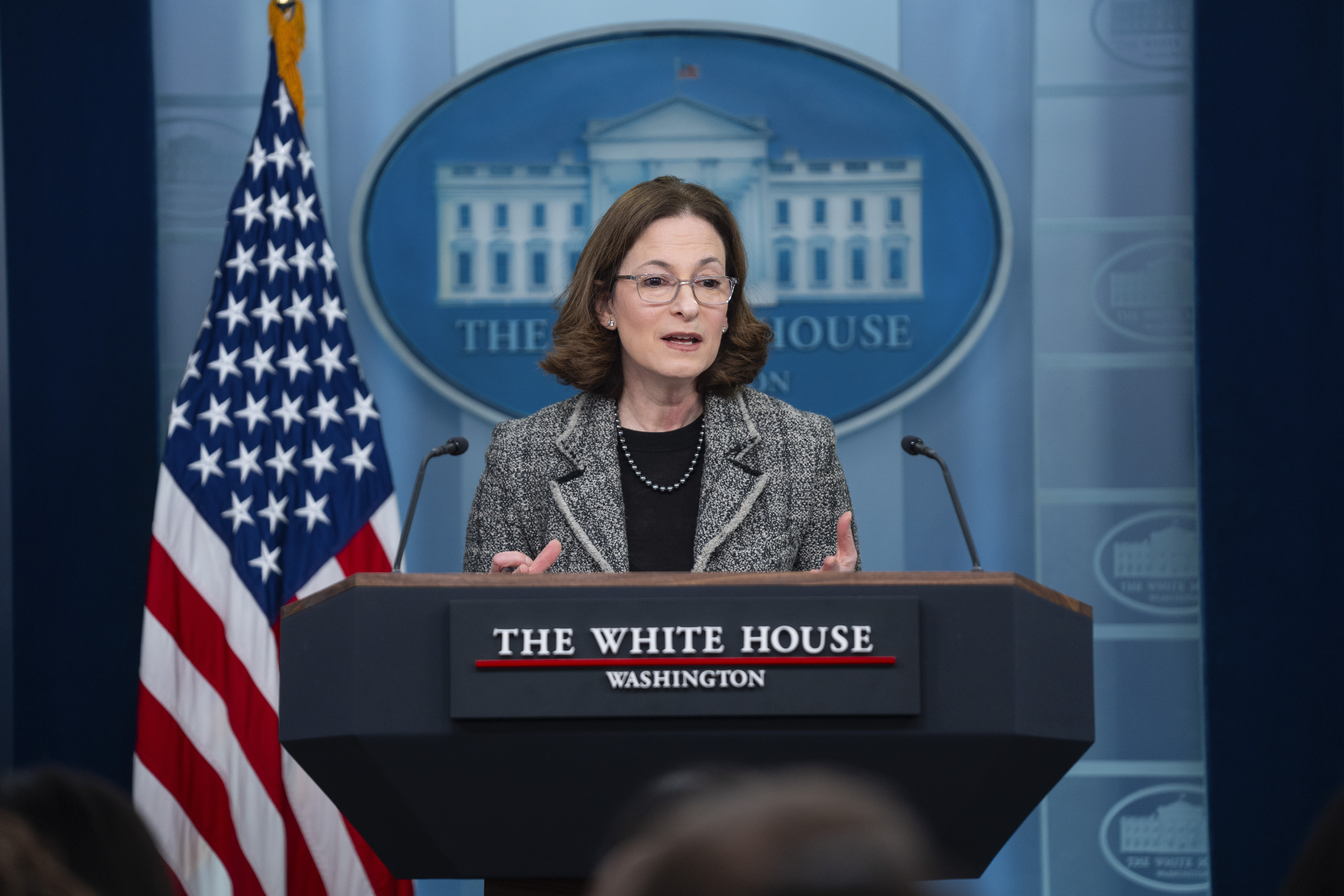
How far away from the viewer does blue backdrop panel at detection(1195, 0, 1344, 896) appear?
11.5ft

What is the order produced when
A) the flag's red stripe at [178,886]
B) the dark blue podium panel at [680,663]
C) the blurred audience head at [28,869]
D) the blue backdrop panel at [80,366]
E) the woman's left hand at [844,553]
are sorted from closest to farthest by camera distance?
the blurred audience head at [28,869]
the dark blue podium panel at [680,663]
the woman's left hand at [844,553]
the flag's red stripe at [178,886]
the blue backdrop panel at [80,366]

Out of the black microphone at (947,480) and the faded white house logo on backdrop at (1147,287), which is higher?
the faded white house logo on backdrop at (1147,287)

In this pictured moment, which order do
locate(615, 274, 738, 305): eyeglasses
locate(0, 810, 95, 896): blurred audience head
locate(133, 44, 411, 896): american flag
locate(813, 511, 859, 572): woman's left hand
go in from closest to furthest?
locate(0, 810, 95, 896): blurred audience head < locate(813, 511, 859, 572): woman's left hand < locate(615, 274, 738, 305): eyeglasses < locate(133, 44, 411, 896): american flag

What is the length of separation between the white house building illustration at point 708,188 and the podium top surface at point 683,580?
235cm

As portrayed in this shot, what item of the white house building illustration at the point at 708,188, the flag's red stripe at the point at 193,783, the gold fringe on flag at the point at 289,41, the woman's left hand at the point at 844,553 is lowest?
the flag's red stripe at the point at 193,783

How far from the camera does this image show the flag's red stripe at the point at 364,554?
11.1ft

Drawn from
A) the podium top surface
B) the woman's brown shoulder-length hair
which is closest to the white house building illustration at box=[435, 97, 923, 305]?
the woman's brown shoulder-length hair

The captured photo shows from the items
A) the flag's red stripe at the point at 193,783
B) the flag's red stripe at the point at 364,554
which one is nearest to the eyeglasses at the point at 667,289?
the flag's red stripe at the point at 364,554

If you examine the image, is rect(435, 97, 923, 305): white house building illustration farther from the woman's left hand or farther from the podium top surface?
the podium top surface

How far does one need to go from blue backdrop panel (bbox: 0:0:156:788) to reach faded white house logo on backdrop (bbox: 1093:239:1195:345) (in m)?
2.68

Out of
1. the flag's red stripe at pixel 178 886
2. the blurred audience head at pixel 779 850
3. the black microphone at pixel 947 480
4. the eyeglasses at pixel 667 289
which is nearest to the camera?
the blurred audience head at pixel 779 850

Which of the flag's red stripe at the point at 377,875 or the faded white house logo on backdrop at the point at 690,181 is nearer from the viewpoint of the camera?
the flag's red stripe at the point at 377,875

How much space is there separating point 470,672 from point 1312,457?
112 inches

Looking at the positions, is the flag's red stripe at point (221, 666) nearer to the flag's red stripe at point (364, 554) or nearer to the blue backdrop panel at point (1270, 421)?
the flag's red stripe at point (364, 554)
